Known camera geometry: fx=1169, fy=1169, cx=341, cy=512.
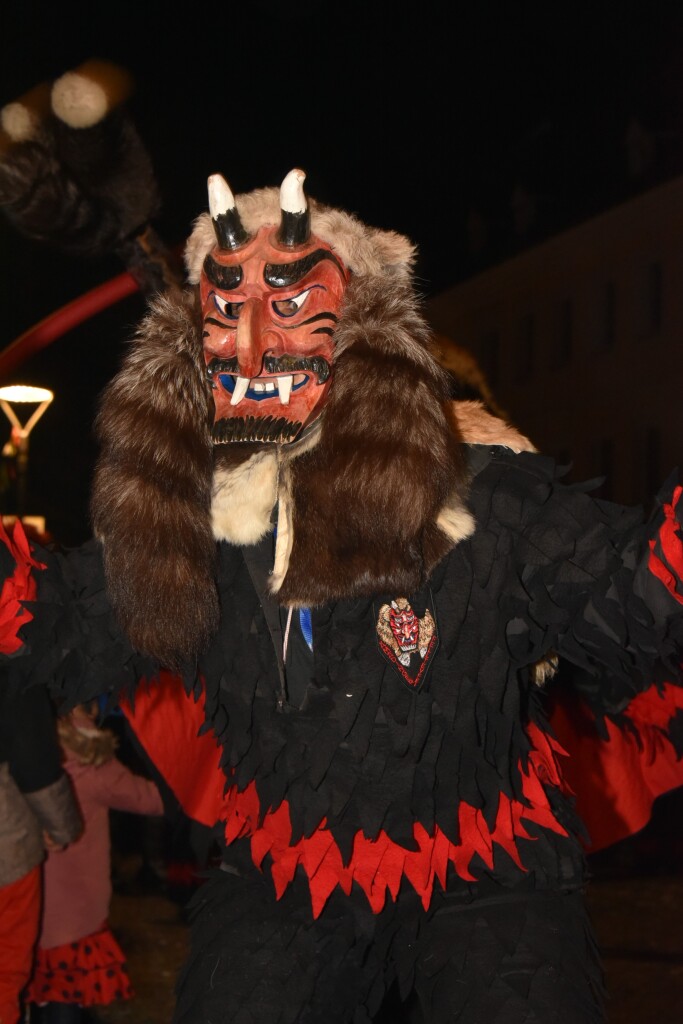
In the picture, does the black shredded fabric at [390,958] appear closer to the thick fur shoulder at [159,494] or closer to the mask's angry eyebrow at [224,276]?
the thick fur shoulder at [159,494]

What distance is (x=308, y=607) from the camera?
7.67 feet

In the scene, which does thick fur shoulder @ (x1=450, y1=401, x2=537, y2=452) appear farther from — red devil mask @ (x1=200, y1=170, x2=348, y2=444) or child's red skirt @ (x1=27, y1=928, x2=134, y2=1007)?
child's red skirt @ (x1=27, y1=928, x2=134, y2=1007)

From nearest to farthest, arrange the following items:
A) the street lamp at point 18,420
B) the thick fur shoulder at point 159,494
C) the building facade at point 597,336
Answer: the thick fur shoulder at point 159,494, the street lamp at point 18,420, the building facade at point 597,336

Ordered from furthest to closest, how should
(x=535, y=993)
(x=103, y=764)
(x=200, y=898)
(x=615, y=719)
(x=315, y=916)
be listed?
(x=103, y=764) < (x=615, y=719) < (x=200, y=898) < (x=315, y=916) < (x=535, y=993)

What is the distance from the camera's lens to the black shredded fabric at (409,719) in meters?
2.22

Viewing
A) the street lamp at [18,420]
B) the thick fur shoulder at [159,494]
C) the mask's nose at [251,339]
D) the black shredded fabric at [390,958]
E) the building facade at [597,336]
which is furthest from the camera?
the building facade at [597,336]

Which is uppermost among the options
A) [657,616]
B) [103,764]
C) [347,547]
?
[347,547]

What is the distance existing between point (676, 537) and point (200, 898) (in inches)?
48.0

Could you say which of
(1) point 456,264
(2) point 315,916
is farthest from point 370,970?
(1) point 456,264

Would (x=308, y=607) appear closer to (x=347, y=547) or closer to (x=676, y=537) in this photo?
(x=347, y=547)

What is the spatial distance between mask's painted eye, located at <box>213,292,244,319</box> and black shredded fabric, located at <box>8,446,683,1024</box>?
51cm

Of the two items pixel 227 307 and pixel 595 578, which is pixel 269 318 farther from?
pixel 595 578

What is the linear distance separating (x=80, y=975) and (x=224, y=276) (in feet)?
7.90

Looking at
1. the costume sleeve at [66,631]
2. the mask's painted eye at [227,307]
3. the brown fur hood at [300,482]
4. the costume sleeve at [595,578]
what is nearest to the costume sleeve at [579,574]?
the costume sleeve at [595,578]
